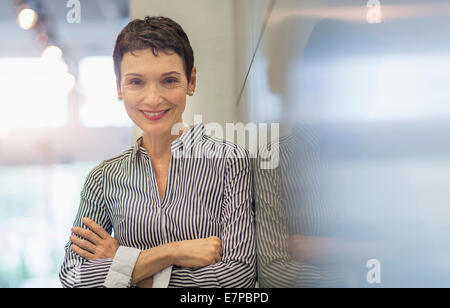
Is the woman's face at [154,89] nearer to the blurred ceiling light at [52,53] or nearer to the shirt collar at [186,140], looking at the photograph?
the shirt collar at [186,140]

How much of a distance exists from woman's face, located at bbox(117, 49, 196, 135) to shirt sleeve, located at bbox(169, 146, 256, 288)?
23 cm

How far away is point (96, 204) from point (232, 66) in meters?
0.54

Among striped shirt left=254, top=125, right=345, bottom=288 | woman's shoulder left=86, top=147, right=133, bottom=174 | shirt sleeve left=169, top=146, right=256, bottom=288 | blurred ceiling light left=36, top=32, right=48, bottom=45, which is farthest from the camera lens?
blurred ceiling light left=36, top=32, right=48, bottom=45

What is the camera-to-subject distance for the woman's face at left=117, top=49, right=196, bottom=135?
3.85 ft

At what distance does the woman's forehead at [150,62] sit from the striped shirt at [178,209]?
0.18 m

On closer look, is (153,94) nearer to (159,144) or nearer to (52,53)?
(159,144)

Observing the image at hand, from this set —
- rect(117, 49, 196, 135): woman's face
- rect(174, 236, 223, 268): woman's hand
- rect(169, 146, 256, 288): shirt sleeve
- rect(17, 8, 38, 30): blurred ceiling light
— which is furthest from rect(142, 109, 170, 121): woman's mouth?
rect(17, 8, 38, 30): blurred ceiling light

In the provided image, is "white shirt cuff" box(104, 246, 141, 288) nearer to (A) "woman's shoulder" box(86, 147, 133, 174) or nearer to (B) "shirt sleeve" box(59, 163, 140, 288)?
(B) "shirt sleeve" box(59, 163, 140, 288)

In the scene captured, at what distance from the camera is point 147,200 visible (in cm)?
119

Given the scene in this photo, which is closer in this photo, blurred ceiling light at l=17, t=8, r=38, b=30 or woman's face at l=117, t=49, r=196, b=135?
woman's face at l=117, t=49, r=196, b=135

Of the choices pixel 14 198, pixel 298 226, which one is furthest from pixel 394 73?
pixel 14 198

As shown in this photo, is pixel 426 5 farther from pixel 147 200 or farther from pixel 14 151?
pixel 14 151

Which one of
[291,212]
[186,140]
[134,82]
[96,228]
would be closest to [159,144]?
[186,140]

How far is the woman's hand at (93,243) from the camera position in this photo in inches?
45.2
